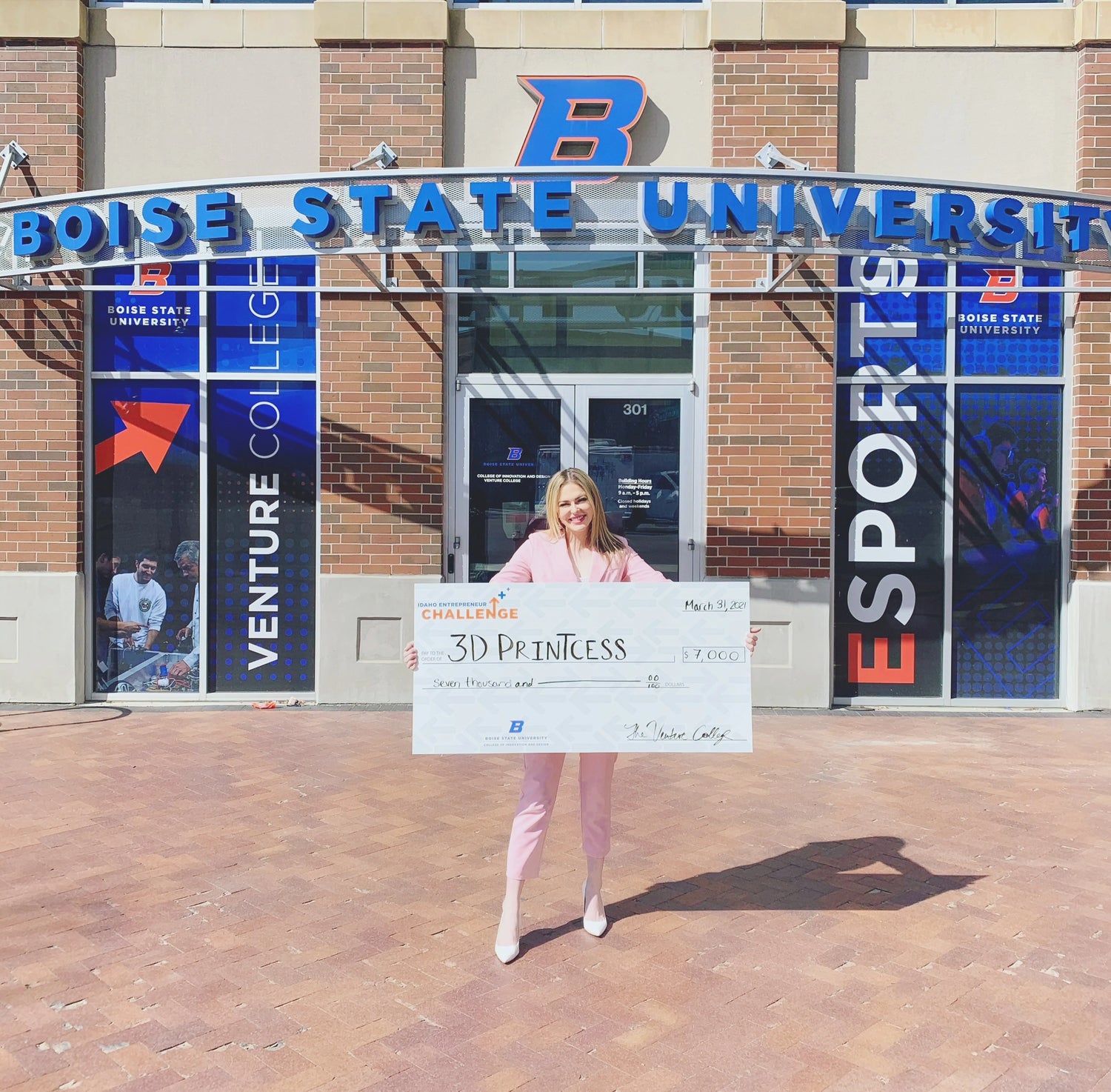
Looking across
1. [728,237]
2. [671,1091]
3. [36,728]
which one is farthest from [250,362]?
[671,1091]

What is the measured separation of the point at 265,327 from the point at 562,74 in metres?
3.11

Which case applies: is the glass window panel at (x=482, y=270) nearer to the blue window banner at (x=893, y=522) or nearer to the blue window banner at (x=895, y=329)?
the blue window banner at (x=895, y=329)

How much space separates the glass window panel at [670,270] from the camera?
891 centimetres

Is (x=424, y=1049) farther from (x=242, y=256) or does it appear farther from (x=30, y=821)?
(x=242, y=256)

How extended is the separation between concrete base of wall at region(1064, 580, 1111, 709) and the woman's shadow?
13.4 ft

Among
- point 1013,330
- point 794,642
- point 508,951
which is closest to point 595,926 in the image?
point 508,951

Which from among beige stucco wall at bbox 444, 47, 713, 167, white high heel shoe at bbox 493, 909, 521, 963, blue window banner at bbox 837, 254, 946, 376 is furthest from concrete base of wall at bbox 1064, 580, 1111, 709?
white high heel shoe at bbox 493, 909, 521, 963

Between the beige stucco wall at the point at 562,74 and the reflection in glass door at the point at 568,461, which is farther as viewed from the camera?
the reflection in glass door at the point at 568,461

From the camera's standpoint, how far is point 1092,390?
8773 millimetres

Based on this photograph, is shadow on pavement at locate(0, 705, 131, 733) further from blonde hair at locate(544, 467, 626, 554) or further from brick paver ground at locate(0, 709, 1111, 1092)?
blonde hair at locate(544, 467, 626, 554)

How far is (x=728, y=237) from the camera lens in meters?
7.06

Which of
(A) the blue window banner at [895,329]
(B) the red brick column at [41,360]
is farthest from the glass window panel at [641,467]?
(B) the red brick column at [41,360]

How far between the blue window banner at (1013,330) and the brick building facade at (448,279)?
18 cm

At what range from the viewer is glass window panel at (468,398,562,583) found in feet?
29.6
